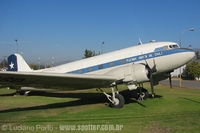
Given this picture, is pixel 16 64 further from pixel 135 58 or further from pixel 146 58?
pixel 146 58

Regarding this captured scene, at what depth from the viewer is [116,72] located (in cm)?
1016

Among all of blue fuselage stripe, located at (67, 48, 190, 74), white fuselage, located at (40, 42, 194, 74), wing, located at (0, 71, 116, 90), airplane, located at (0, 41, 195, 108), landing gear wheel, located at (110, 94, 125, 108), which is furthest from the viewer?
blue fuselage stripe, located at (67, 48, 190, 74)

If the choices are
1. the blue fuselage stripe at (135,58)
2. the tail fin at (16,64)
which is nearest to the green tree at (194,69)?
the blue fuselage stripe at (135,58)

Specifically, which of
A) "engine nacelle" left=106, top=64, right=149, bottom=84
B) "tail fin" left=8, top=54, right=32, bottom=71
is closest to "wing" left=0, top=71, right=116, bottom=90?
"engine nacelle" left=106, top=64, right=149, bottom=84

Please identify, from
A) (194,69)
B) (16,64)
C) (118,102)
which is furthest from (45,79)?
(194,69)

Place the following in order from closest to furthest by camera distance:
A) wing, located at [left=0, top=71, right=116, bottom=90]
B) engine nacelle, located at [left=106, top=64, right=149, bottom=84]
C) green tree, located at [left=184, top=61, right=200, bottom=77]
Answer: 1. wing, located at [left=0, top=71, right=116, bottom=90]
2. engine nacelle, located at [left=106, top=64, right=149, bottom=84]
3. green tree, located at [left=184, top=61, right=200, bottom=77]

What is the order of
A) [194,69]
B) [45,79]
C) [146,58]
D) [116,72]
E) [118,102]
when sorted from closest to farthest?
[45,79] → [118,102] → [116,72] → [146,58] → [194,69]

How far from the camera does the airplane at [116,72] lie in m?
8.41

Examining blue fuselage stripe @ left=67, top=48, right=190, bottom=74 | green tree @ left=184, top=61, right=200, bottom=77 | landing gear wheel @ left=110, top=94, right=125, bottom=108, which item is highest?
blue fuselage stripe @ left=67, top=48, right=190, bottom=74

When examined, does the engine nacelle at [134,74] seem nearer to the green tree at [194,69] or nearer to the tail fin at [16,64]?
the tail fin at [16,64]

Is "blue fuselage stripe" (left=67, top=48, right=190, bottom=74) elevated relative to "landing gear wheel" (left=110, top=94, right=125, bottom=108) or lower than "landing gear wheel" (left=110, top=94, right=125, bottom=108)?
elevated

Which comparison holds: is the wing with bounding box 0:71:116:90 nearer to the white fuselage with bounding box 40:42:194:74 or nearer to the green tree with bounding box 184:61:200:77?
the white fuselage with bounding box 40:42:194:74

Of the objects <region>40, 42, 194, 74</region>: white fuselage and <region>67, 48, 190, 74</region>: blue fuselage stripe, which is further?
<region>67, 48, 190, 74</region>: blue fuselage stripe

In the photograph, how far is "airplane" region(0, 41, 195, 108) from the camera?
27.6 ft
